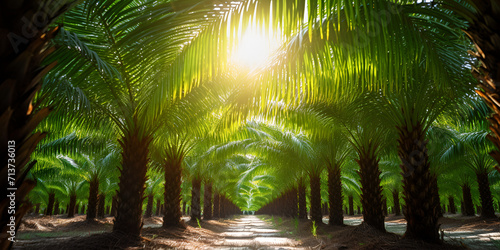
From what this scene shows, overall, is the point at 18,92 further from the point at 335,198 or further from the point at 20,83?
the point at 335,198

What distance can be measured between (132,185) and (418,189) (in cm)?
594

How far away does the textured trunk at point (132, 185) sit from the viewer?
20.7 feet

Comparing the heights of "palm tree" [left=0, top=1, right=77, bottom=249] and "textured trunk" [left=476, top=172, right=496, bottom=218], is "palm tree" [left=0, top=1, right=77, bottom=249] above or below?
above

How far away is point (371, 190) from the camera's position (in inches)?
341

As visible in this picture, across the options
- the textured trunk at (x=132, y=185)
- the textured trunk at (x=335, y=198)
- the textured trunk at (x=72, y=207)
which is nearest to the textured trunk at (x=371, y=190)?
the textured trunk at (x=335, y=198)

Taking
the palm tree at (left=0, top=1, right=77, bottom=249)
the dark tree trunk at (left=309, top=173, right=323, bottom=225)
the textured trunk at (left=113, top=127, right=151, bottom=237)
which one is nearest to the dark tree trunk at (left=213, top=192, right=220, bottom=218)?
the dark tree trunk at (left=309, top=173, right=323, bottom=225)

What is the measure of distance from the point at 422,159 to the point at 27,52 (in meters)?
6.47

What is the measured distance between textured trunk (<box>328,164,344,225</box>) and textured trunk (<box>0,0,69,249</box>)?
11774 mm

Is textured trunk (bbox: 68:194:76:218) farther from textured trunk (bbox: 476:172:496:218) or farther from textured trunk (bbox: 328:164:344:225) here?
textured trunk (bbox: 476:172:496:218)

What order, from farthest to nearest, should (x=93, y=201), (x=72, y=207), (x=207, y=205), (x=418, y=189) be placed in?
(x=72, y=207) → (x=207, y=205) → (x=93, y=201) → (x=418, y=189)

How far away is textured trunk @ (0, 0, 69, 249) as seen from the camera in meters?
1.48

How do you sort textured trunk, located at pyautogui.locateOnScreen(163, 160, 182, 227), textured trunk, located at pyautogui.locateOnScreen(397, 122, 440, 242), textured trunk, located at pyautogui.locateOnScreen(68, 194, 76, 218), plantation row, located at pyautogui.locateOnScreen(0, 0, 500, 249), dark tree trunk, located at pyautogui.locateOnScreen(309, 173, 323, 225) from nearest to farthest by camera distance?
1. plantation row, located at pyautogui.locateOnScreen(0, 0, 500, 249)
2. textured trunk, located at pyautogui.locateOnScreen(397, 122, 440, 242)
3. textured trunk, located at pyautogui.locateOnScreen(163, 160, 182, 227)
4. dark tree trunk, located at pyautogui.locateOnScreen(309, 173, 323, 225)
5. textured trunk, located at pyautogui.locateOnScreen(68, 194, 76, 218)

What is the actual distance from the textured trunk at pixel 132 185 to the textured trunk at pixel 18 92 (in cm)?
509

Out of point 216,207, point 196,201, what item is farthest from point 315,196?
point 216,207
